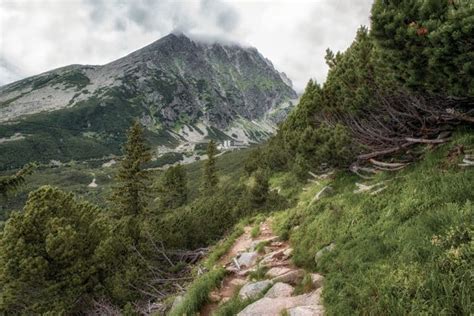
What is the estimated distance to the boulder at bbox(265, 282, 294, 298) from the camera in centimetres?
813

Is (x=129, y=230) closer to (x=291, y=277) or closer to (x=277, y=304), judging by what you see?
(x=291, y=277)

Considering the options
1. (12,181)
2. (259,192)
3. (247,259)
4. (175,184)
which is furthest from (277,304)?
(175,184)

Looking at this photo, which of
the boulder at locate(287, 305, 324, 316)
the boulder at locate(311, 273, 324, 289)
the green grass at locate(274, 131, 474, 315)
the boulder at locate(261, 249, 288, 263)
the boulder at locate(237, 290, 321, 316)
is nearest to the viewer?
the green grass at locate(274, 131, 474, 315)

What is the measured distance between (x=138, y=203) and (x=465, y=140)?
26410mm

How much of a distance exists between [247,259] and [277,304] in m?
4.92

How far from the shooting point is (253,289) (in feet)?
29.5

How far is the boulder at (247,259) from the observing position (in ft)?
39.6

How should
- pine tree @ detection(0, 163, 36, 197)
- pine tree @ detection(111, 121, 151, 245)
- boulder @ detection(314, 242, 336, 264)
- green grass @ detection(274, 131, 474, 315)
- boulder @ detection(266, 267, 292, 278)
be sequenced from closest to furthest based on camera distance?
green grass @ detection(274, 131, 474, 315) → boulder @ detection(314, 242, 336, 264) → boulder @ detection(266, 267, 292, 278) → pine tree @ detection(0, 163, 36, 197) → pine tree @ detection(111, 121, 151, 245)

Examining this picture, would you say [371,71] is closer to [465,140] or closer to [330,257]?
[465,140]

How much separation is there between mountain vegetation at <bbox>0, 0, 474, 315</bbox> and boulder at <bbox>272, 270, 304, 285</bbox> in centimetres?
42

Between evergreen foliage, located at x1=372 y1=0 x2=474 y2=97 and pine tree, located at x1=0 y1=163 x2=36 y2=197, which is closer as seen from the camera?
evergreen foliage, located at x1=372 y1=0 x2=474 y2=97

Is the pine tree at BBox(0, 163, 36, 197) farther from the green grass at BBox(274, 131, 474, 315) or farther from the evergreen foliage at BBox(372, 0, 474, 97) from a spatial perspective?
the evergreen foliage at BBox(372, 0, 474, 97)

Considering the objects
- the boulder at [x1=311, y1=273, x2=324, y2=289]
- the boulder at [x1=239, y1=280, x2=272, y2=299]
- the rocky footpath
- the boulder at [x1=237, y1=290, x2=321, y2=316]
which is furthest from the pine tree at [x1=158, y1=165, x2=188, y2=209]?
the boulder at [x1=237, y1=290, x2=321, y2=316]

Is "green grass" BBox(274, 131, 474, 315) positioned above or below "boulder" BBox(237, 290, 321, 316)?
above
